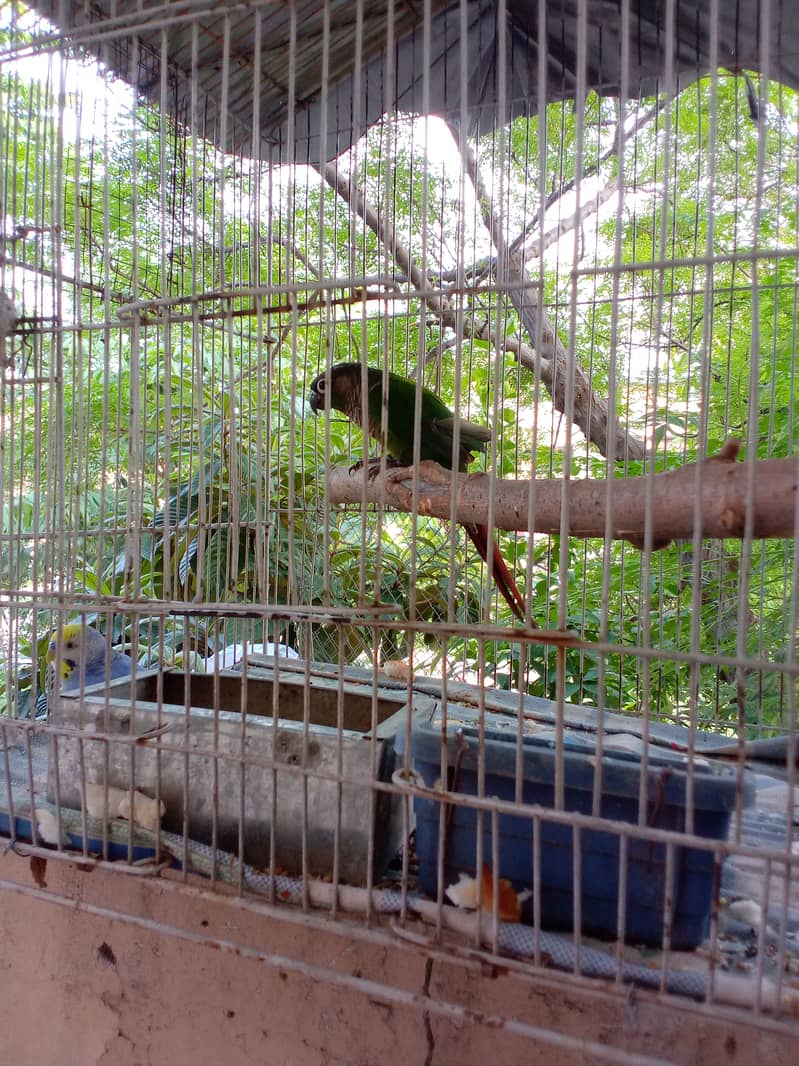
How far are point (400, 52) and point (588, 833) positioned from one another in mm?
2307

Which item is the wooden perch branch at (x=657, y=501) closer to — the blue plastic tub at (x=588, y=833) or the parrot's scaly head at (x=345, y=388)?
the blue plastic tub at (x=588, y=833)

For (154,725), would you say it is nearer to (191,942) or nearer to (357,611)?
(191,942)

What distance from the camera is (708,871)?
1.03 m

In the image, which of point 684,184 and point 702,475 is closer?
point 702,475

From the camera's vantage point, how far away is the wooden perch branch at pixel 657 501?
1.01 metres

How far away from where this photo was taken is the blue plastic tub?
103 centimetres

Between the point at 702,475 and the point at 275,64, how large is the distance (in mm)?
1824

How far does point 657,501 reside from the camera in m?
1.13

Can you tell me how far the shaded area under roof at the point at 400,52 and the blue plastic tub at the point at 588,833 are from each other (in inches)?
48.9

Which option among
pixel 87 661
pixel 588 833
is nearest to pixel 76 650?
pixel 87 661

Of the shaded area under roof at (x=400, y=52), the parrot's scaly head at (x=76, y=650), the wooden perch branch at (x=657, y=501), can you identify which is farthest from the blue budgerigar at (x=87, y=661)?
the shaded area under roof at (x=400, y=52)

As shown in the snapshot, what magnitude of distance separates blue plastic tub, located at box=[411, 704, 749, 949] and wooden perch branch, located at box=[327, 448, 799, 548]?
0.37 m

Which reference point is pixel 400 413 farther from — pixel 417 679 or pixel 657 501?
pixel 657 501

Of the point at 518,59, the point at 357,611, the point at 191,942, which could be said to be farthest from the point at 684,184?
the point at 191,942
